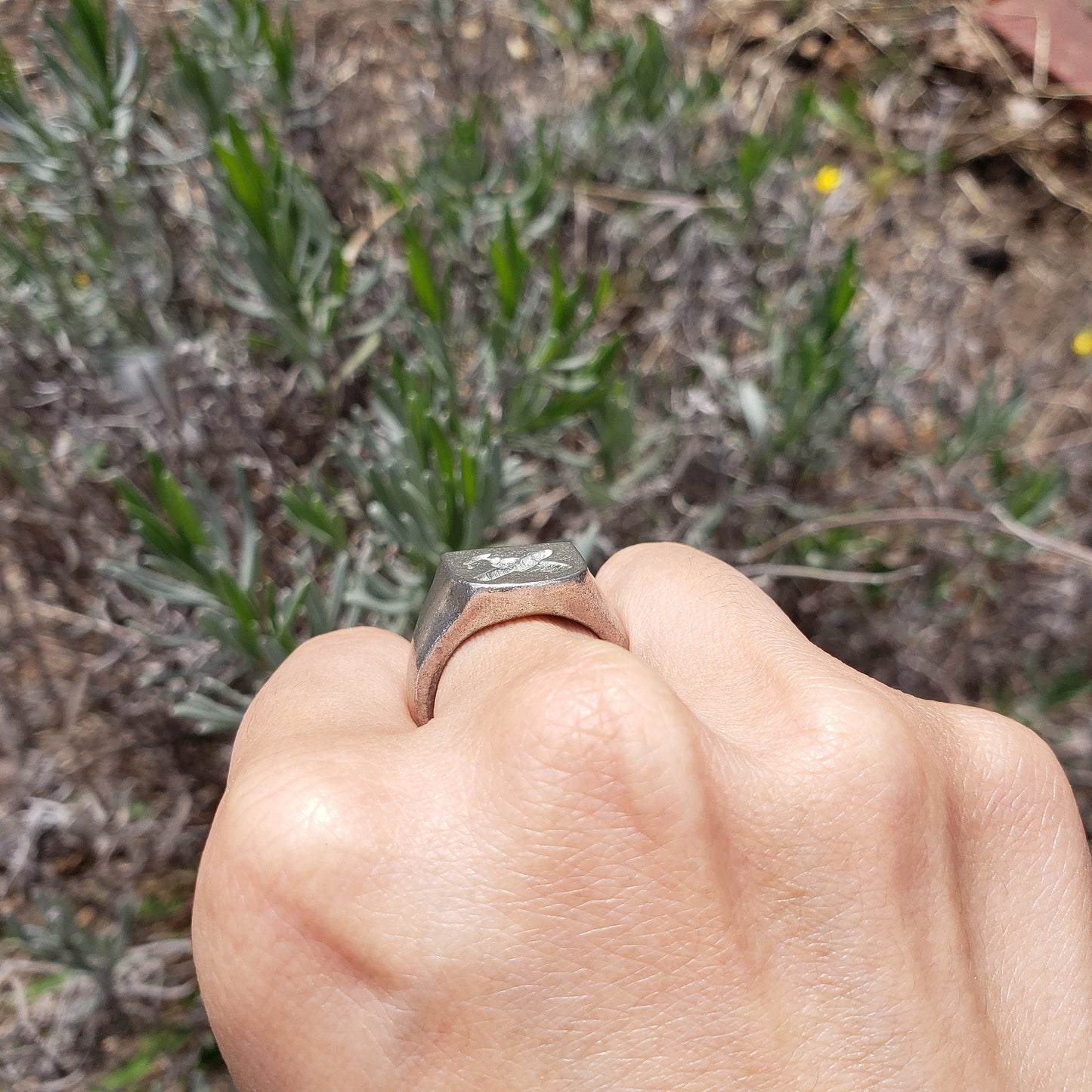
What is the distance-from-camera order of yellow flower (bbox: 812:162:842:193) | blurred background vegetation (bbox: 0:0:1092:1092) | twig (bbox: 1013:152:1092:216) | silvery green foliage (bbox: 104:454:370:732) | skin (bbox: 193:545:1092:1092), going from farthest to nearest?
twig (bbox: 1013:152:1092:216) → yellow flower (bbox: 812:162:842:193) → blurred background vegetation (bbox: 0:0:1092:1092) → silvery green foliage (bbox: 104:454:370:732) → skin (bbox: 193:545:1092:1092)

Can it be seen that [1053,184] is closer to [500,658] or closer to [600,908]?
[500,658]

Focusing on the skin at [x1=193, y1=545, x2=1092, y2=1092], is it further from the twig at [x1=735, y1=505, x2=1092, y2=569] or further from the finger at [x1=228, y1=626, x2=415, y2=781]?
the twig at [x1=735, y1=505, x2=1092, y2=569]

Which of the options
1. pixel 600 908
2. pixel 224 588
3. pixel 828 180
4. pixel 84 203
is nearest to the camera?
pixel 600 908

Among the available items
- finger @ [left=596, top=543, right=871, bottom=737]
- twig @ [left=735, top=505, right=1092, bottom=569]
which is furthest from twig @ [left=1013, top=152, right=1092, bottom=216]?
finger @ [left=596, top=543, right=871, bottom=737]

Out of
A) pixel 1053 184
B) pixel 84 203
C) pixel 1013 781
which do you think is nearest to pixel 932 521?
pixel 1013 781

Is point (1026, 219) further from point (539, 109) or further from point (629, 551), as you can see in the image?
point (629, 551)

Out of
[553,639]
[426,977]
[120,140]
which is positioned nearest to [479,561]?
[553,639]
